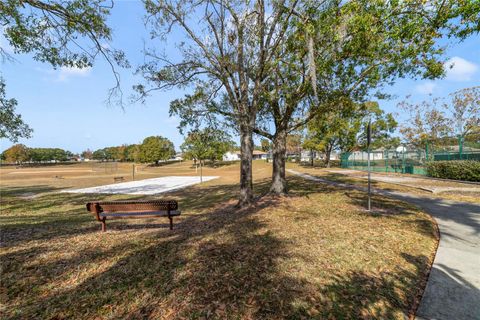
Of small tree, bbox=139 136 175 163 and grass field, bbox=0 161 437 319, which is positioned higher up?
small tree, bbox=139 136 175 163

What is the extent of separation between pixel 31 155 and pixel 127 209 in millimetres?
126397

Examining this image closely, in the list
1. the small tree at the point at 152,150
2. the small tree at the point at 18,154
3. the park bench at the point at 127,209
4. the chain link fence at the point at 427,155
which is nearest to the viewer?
the park bench at the point at 127,209

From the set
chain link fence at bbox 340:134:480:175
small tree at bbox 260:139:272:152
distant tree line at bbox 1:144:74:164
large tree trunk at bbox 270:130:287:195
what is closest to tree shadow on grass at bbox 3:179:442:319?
large tree trunk at bbox 270:130:287:195

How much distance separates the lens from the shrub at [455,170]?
1308 cm

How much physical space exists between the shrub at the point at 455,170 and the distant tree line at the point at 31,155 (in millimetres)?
126947

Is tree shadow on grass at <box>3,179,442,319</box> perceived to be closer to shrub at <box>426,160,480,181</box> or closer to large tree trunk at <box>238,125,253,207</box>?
large tree trunk at <box>238,125,253,207</box>

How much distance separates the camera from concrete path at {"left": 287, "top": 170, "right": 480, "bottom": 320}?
104 inches

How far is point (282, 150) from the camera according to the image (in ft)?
33.4

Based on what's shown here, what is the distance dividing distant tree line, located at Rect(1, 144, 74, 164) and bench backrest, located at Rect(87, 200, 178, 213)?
11975 cm

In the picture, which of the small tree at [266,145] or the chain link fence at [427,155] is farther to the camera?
the chain link fence at [427,155]

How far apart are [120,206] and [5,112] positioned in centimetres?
1169

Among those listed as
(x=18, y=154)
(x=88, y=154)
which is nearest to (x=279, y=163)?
(x=18, y=154)

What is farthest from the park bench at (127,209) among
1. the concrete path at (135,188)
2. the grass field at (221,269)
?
the concrete path at (135,188)

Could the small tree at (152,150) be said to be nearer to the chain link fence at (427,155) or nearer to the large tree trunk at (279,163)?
the chain link fence at (427,155)
